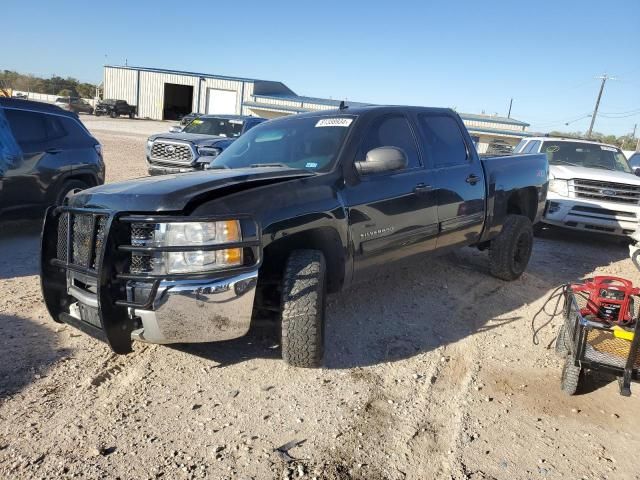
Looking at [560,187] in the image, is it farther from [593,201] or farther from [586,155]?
[586,155]

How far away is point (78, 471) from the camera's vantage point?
7.99 feet

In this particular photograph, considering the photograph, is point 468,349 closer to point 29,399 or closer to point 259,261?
point 259,261

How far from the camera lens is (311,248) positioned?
3643 mm

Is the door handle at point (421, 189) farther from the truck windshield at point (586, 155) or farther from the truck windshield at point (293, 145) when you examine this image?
the truck windshield at point (586, 155)

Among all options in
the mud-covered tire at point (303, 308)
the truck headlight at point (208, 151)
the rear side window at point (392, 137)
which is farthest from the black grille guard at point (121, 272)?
the truck headlight at point (208, 151)

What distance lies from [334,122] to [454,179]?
1.39 meters

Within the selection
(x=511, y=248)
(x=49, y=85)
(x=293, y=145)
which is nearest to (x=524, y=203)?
(x=511, y=248)

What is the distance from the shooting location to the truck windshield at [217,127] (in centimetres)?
1248

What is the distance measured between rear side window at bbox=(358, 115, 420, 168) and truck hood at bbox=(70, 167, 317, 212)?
30.8 inches

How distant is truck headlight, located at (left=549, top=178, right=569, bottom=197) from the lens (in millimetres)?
8500

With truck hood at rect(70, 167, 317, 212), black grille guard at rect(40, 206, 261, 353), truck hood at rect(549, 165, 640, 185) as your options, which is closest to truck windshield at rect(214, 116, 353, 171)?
truck hood at rect(70, 167, 317, 212)

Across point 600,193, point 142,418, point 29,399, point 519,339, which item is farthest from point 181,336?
point 600,193

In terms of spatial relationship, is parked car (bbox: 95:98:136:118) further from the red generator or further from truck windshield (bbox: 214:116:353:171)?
the red generator

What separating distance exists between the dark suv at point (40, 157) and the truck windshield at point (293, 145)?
278cm
